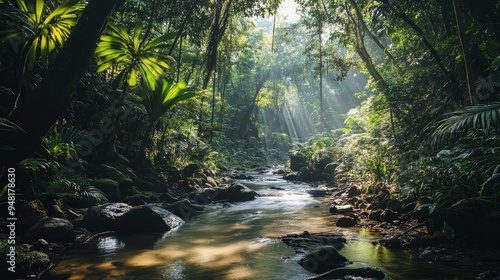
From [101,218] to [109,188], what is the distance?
1502 millimetres

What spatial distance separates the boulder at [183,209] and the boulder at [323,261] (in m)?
3.48

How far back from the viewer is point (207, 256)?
4289 millimetres

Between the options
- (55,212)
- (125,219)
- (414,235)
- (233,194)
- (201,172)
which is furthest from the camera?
(201,172)

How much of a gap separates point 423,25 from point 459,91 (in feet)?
14.4

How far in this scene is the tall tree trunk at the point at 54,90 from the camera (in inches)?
161

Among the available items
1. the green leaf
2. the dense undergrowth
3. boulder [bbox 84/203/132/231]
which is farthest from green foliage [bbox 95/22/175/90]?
the green leaf

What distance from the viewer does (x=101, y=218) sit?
17.5 ft

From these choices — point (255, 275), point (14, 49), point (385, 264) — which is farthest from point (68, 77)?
point (385, 264)

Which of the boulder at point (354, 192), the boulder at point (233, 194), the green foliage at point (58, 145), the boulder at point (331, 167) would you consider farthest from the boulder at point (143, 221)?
the boulder at point (331, 167)

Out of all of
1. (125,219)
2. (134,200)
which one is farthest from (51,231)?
(134,200)

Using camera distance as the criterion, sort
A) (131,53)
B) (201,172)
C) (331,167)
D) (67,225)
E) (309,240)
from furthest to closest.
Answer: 1. (331,167)
2. (201,172)
3. (131,53)
4. (309,240)
5. (67,225)

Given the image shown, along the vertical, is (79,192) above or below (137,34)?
below

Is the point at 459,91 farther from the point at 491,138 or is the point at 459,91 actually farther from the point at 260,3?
the point at 260,3

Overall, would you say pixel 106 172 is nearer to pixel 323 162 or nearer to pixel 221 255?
pixel 221 255
